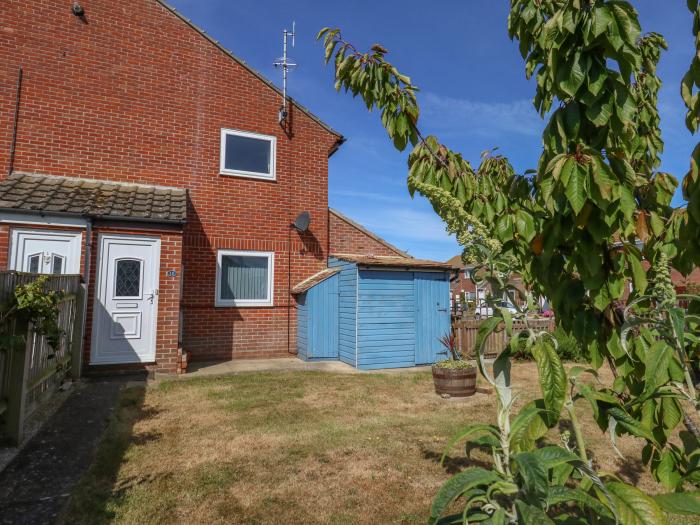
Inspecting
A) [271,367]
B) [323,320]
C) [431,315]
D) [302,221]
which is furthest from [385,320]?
[302,221]

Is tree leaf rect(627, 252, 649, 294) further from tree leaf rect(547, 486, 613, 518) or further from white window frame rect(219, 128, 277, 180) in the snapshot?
white window frame rect(219, 128, 277, 180)

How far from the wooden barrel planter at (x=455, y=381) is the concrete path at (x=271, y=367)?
2258 mm

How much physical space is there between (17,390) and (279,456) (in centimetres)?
274

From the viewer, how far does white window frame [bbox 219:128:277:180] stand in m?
10.5

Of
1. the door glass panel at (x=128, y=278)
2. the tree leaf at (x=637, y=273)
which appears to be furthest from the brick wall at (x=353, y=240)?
the tree leaf at (x=637, y=273)

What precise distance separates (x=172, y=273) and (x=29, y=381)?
348 centimetres

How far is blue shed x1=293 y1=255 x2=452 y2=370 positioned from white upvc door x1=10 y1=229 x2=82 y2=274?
4614mm

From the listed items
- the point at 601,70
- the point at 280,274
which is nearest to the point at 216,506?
the point at 601,70

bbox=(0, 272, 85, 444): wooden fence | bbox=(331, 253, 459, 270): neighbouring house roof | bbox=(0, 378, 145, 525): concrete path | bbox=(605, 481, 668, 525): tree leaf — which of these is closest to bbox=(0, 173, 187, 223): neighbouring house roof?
bbox=(0, 272, 85, 444): wooden fence

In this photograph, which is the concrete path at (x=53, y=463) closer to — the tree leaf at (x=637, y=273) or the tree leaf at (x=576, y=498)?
the tree leaf at (x=576, y=498)

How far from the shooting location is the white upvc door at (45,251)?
7.55 meters

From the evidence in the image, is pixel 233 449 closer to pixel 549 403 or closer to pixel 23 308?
pixel 23 308

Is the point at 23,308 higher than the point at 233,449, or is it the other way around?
the point at 23,308

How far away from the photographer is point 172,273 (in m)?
8.29
